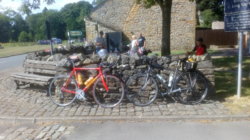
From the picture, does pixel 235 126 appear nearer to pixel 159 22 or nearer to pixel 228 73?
pixel 228 73

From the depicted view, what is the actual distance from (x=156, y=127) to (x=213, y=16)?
128 feet

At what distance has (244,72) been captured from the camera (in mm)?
10227

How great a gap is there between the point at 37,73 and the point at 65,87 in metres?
2.44

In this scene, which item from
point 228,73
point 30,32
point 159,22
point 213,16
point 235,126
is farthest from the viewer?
point 30,32

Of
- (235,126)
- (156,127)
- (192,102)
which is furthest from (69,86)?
(235,126)

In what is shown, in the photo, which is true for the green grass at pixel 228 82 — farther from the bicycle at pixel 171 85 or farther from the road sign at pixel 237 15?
the road sign at pixel 237 15

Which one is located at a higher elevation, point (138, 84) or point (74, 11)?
point (74, 11)

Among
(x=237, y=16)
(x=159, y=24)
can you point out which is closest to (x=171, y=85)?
(x=237, y=16)

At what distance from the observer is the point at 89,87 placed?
21.5 ft

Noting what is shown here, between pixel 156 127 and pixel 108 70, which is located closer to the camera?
pixel 156 127

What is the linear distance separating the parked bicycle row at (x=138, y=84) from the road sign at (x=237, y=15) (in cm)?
136

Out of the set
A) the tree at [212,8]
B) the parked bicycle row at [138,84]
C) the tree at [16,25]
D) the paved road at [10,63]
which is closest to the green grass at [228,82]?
the parked bicycle row at [138,84]

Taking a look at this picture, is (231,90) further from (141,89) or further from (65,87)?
(65,87)

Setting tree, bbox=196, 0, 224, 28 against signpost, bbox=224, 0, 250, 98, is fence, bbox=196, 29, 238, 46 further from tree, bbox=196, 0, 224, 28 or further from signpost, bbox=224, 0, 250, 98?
signpost, bbox=224, 0, 250, 98
